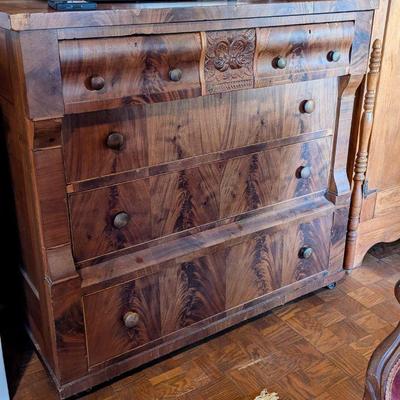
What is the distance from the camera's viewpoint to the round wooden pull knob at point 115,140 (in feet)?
4.33

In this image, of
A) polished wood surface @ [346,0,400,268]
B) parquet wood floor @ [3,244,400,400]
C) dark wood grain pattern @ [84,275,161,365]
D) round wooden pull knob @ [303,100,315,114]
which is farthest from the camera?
polished wood surface @ [346,0,400,268]

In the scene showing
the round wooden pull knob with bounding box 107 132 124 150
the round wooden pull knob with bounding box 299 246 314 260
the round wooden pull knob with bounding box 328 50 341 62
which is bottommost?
the round wooden pull knob with bounding box 299 246 314 260

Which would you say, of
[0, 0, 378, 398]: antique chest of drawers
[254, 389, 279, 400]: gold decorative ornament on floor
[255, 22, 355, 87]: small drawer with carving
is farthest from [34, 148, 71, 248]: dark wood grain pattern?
[254, 389, 279, 400]: gold decorative ornament on floor

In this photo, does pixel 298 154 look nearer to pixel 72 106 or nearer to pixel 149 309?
pixel 149 309

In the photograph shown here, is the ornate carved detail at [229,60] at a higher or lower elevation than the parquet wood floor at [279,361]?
higher

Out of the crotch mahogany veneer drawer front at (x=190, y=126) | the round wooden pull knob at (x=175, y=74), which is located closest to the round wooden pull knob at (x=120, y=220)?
the crotch mahogany veneer drawer front at (x=190, y=126)

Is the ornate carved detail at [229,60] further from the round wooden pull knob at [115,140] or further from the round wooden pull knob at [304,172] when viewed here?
the round wooden pull knob at [304,172]

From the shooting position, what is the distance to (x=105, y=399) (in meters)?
1.51

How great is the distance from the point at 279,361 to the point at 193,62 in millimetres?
934

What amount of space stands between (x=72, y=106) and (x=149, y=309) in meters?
0.63

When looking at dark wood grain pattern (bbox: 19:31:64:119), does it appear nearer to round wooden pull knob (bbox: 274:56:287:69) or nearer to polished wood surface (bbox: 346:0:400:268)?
round wooden pull knob (bbox: 274:56:287:69)

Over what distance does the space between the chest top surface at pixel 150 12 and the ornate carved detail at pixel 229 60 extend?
50 millimetres

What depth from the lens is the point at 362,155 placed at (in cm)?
190

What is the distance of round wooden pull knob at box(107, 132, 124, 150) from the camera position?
4.33 ft
